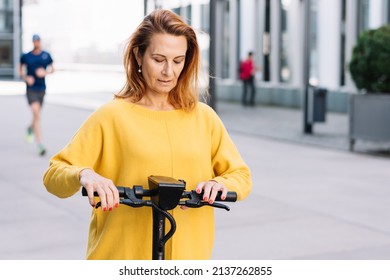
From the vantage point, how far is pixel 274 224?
7.45m

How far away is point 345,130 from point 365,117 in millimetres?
4207

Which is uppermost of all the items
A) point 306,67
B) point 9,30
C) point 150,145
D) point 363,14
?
point 363,14

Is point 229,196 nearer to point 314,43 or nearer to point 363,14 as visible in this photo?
point 363,14

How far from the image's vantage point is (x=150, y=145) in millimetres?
2543

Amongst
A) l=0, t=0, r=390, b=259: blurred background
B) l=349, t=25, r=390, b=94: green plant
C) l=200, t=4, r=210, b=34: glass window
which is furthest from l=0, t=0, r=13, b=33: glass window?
l=349, t=25, r=390, b=94: green plant

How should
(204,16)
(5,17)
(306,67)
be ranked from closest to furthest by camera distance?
(306,67), (204,16), (5,17)

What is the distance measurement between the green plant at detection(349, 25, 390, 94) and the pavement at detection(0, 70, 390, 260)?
1.12 meters

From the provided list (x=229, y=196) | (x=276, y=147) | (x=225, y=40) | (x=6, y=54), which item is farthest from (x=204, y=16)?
(x=229, y=196)

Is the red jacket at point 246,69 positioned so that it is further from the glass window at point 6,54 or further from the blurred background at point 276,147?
the glass window at point 6,54

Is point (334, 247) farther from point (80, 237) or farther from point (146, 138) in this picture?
point (146, 138)

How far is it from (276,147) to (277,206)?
19.1 ft

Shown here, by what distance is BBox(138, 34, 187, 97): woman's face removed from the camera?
2510 mm

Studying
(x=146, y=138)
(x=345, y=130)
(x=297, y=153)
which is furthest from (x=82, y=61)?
(x=146, y=138)

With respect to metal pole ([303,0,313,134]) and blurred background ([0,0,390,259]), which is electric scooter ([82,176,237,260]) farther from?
metal pole ([303,0,313,134])
